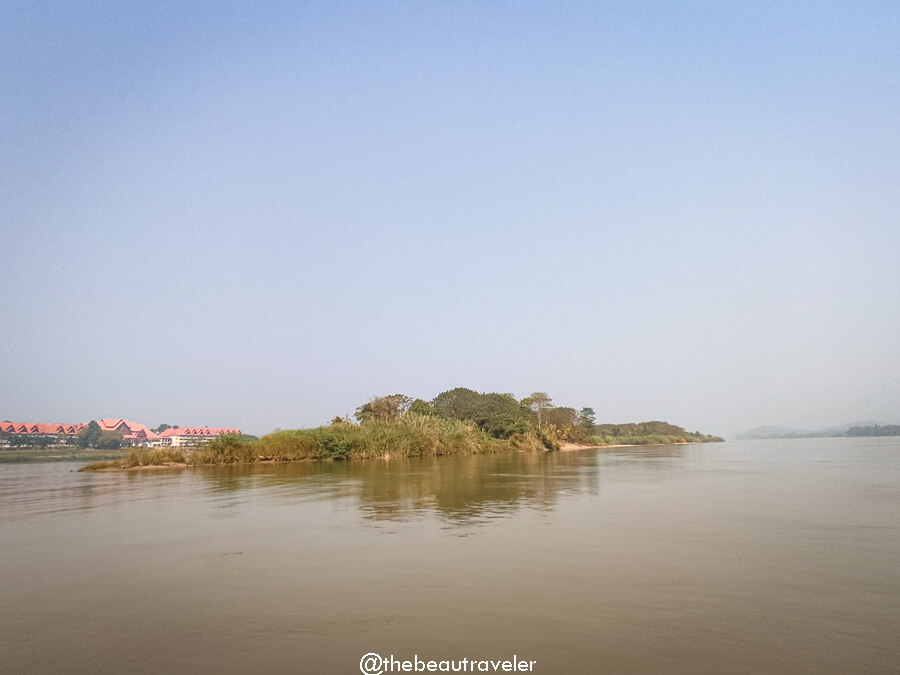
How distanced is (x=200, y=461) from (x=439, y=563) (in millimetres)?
24297

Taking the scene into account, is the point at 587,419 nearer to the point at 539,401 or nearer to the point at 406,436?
the point at 539,401

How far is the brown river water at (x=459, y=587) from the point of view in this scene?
3656 mm

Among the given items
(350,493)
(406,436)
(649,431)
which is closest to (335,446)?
(406,436)

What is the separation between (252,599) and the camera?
4945 millimetres

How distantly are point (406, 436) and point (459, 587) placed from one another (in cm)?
2936

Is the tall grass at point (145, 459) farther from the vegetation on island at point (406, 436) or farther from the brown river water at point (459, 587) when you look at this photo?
the brown river water at point (459, 587)

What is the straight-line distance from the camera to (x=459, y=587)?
203 inches

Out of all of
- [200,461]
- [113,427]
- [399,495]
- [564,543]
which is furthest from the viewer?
[113,427]

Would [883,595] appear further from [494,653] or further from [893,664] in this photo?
[494,653]

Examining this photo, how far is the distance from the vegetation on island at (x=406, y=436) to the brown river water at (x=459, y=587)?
16694 millimetres

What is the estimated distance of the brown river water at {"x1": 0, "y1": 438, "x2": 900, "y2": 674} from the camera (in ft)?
12.0

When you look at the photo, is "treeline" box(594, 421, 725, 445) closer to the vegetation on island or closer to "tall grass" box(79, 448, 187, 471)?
the vegetation on island

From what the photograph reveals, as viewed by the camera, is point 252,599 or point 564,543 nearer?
point 252,599

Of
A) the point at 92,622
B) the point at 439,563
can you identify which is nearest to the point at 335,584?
the point at 439,563
